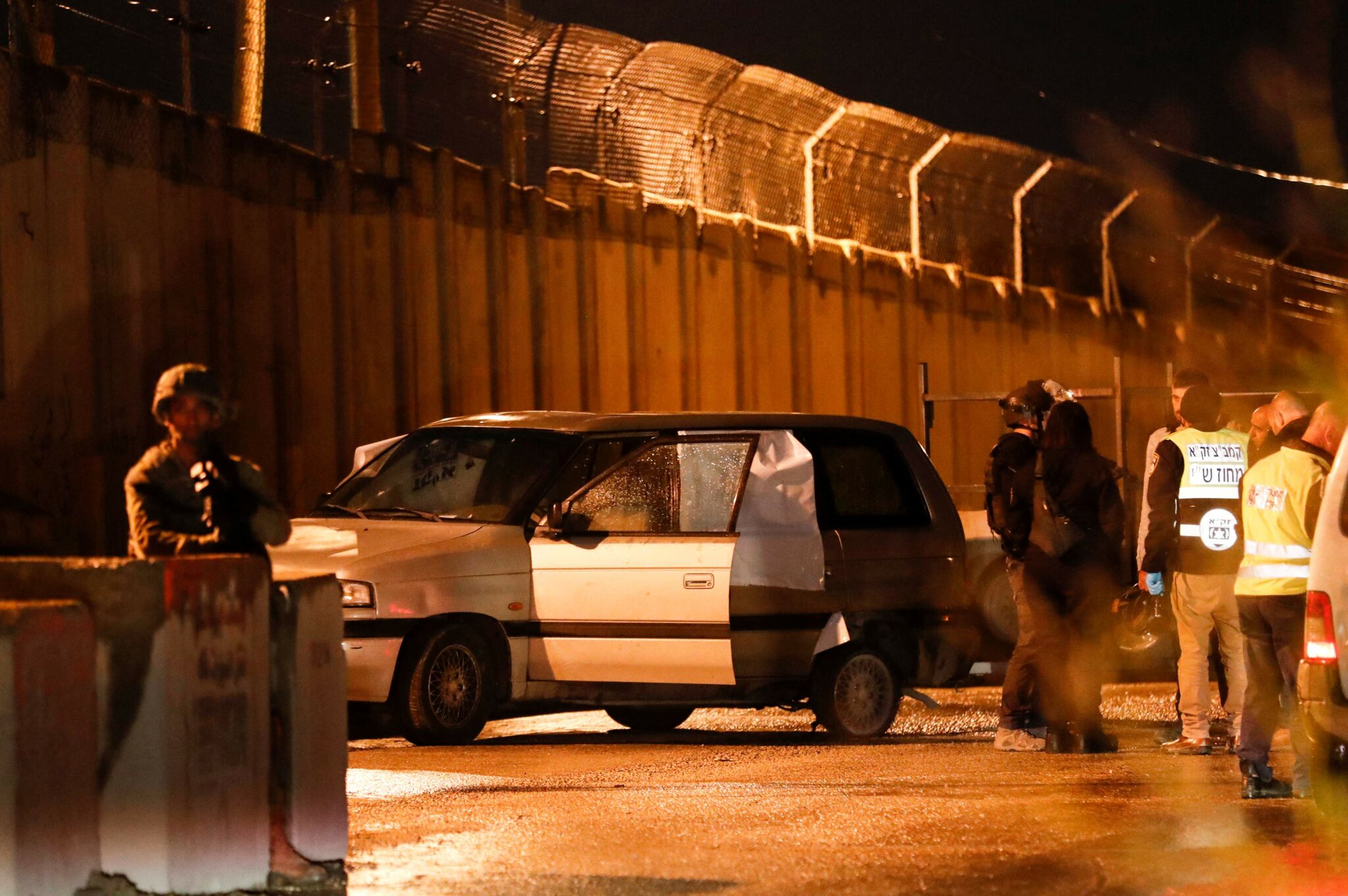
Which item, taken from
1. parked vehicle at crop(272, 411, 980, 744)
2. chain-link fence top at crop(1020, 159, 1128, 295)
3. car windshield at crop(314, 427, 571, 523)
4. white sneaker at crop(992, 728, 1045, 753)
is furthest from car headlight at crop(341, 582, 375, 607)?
chain-link fence top at crop(1020, 159, 1128, 295)

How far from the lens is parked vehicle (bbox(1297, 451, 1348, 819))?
7.26 meters

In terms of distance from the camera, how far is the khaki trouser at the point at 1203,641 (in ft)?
32.7

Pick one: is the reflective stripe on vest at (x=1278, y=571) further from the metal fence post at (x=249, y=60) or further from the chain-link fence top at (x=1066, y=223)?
the chain-link fence top at (x=1066, y=223)

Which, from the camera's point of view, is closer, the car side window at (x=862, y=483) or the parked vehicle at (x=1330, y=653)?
the parked vehicle at (x=1330, y=653)

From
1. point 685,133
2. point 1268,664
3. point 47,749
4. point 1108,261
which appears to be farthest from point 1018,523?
point 1108,261

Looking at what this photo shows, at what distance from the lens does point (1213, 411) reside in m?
10.1

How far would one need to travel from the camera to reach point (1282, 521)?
8.34 metres

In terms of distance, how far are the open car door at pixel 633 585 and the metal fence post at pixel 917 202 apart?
12723mm

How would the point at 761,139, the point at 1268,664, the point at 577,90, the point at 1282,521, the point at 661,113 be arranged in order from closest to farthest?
the point at 1282,521 → the point at 1268,664 → the point at 577,90 → the point at 661,113 → the point at 761,139

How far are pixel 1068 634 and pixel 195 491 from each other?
4.87 meters

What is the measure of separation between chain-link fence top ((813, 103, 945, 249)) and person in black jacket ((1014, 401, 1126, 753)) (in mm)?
12024

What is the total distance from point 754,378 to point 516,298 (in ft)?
13.5

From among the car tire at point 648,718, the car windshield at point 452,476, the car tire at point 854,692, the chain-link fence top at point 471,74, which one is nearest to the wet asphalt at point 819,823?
the car tire at point 854,692

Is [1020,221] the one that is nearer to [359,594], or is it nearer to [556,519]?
[556,519]
